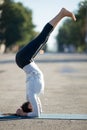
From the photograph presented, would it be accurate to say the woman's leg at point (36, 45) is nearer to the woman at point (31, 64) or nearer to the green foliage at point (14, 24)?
the woman at point (31, 64)

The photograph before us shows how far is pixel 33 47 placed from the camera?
11438 millimetres

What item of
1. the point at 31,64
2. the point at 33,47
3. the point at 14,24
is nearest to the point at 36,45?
the point at 33,47

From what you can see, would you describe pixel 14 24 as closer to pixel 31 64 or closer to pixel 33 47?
pixel 31 64

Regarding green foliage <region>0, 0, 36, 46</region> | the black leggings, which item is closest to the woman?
the black leggings

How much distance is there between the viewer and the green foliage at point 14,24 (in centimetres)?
11450

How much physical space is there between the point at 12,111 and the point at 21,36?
10363cm

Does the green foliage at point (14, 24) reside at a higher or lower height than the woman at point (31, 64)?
higher

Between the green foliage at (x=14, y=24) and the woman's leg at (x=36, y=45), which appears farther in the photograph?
the green foliage at (x=14, y=24)

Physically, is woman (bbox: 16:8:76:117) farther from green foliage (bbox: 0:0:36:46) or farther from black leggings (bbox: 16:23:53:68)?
green foliage (bbox: 0:0:36:46)

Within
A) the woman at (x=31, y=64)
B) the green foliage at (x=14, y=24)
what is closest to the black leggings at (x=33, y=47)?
the woman at (x=31, y=64)

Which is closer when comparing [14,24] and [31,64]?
[31,64]

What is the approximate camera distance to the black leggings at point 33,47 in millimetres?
11398

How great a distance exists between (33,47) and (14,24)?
104950 millimetres

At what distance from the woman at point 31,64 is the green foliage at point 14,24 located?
10285 centimetres
